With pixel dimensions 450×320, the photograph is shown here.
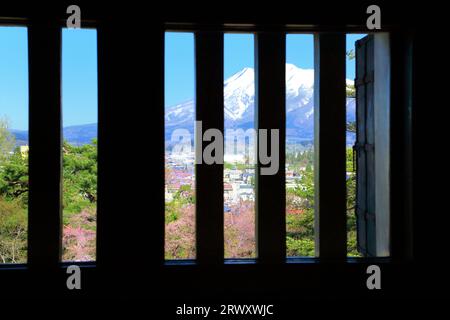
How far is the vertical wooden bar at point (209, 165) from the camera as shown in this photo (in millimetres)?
2992

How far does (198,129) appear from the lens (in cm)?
299

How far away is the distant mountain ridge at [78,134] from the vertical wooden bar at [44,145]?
94 mm

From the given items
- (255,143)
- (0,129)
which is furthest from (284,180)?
(0,129)

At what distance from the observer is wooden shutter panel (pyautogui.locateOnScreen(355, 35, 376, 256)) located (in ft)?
10.8

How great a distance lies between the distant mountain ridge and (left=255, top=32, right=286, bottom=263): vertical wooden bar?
4.49 feet

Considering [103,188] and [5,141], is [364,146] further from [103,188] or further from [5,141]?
[5,141]

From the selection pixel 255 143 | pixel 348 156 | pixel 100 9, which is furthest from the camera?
pixel 348 156

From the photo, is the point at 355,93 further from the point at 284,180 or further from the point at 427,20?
the point at 284,180

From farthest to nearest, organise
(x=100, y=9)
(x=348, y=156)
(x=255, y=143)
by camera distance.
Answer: (x=348, y=156), (x=255, y=143), (x=100, y=9)

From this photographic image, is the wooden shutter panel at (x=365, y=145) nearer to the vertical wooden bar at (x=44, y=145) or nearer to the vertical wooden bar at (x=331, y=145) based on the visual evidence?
the vertical wooden bar at (x=331, y=145)

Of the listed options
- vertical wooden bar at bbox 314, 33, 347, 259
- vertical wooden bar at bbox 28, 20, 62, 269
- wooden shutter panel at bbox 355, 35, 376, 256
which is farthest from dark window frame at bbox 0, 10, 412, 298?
wooden shutter panel at bbox 355, 35, 376, 256

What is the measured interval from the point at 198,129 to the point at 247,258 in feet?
3.85

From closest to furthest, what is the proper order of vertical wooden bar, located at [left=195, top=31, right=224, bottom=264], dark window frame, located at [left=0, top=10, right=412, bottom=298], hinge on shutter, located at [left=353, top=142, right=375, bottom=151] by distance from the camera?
dark window frame, located at [left=0, top=10, right=412, bottom=298] → vertical wooden bar, located at [left=195, top=31, right=224, bottom=264] → hinge on shutter, located at [left=353, top=142, right=375, bottom=151]

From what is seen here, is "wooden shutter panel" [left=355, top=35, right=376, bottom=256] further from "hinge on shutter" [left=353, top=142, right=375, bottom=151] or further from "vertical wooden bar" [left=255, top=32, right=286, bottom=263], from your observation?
"vertical wooden bar" [left=255, top=32, right=286, bottom=263]
